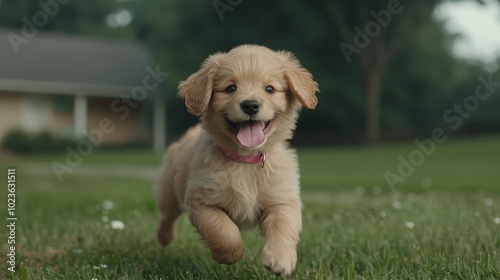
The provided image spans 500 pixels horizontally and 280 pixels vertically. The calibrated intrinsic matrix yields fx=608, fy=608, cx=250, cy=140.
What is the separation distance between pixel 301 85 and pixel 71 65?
27.9 m

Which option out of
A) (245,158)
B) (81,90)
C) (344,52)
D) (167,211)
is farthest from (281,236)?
(81,90)

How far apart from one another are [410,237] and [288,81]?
168 cm

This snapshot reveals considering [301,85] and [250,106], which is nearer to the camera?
[250,106]

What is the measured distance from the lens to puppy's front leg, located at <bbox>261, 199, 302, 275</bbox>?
2988 mm

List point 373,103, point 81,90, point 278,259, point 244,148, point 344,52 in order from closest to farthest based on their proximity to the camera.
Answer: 1. point 278,259
2. point 244,148
3. point 373,103
4. point 81,90
5. point 344,52

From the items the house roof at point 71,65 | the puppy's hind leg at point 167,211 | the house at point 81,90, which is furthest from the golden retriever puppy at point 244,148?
the house roof at point 71,65

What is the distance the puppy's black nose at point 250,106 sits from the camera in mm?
3192

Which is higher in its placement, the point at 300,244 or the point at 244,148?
the point at 244,148

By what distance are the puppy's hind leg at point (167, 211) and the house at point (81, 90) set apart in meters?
23.6

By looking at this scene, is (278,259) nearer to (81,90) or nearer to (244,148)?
(244,148)

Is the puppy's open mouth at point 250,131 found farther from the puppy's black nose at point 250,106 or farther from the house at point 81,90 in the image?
the house at point 81,90

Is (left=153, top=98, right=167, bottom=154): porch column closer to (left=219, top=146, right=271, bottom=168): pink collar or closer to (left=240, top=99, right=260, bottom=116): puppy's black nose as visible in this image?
(left=219, top=146, right=271, bottom=168): pink collar

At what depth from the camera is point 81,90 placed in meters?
28.0

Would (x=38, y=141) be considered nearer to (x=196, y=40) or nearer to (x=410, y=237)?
(x=196, y=40)
